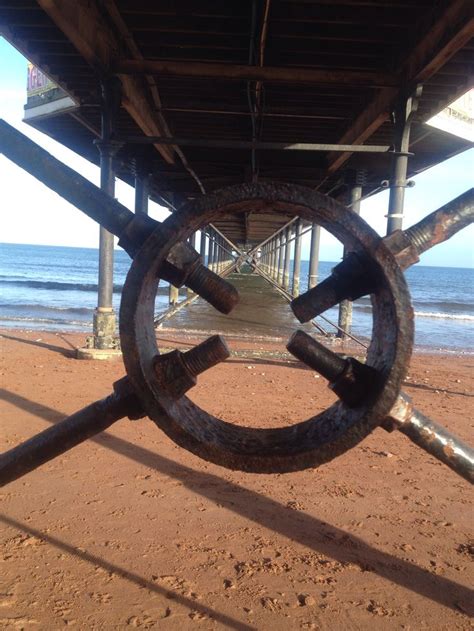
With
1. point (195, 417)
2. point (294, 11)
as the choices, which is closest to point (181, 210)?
point (195, 417)

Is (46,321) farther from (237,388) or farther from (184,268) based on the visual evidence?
(184,268)

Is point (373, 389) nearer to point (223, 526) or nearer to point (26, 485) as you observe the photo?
point (223, 526)

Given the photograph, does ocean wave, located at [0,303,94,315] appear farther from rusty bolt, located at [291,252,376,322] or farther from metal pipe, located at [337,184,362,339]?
rusty bolt, located at [291,252,376,322]

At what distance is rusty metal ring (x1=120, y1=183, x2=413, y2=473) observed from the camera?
4.04ft

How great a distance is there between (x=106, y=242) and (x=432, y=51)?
4792 mm

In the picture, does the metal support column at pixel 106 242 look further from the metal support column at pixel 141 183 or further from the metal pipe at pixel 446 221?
the metal pipe at pixel 446 221

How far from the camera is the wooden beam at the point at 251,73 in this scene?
5719 mm

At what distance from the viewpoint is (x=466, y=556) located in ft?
11.1

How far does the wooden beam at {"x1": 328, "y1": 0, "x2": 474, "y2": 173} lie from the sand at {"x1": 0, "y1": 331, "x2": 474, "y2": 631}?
3535 mm

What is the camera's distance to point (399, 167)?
6684mm

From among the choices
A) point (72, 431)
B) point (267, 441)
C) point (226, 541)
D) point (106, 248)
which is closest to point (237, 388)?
point (106, 248)

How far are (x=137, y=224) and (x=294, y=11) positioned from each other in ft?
14.7

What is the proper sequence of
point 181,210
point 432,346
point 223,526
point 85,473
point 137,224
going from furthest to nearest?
point 432,346
point 85,473
point 223,526
point 137,224
point 181,210

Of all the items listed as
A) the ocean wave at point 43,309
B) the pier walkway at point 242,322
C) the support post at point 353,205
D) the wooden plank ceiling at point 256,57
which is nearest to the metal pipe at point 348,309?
the support post at point 353,205
